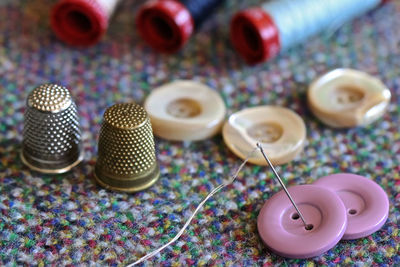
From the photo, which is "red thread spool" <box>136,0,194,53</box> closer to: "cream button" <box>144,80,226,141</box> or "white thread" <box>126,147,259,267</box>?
"cream button" <box>144,80,226,141</box>

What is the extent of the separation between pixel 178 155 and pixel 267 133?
6.3 inches

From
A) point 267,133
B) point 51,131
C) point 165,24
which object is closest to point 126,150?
point 51,131

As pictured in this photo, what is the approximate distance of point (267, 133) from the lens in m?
1.05

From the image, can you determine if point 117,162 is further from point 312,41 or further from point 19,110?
point 312,41

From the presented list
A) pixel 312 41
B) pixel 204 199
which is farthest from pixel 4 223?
pixel 312 41

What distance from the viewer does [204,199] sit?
37.4 inches

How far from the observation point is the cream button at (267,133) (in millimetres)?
1003

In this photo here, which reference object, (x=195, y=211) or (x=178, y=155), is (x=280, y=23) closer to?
(x=178, y=155)

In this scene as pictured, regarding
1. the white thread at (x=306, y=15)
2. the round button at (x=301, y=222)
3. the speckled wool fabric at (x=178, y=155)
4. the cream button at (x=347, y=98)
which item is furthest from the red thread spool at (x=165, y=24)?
the round button at (x=301, y=222)

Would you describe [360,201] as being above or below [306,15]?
below

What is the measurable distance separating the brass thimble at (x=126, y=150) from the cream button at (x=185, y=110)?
0.31ft

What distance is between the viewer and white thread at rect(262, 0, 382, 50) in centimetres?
117

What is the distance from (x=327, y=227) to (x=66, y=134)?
0.42m

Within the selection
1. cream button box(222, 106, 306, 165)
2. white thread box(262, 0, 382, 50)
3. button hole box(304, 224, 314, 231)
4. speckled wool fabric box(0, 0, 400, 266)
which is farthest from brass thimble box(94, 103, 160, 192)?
white thread box(262, 0, 382, 50)
